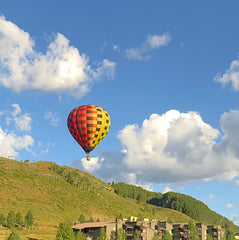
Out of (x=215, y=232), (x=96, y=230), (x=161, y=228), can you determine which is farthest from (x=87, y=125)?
(x=215, y=232)

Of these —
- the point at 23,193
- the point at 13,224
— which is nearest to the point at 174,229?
the point at 13,224

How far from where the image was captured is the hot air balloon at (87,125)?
292 ft

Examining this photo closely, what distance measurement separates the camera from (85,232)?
389 ft

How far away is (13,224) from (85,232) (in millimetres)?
23466

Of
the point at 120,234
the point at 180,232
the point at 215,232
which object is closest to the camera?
the point at 120,234

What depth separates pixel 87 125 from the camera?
8888cm

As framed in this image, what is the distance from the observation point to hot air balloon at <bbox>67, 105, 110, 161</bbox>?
88.9 meters

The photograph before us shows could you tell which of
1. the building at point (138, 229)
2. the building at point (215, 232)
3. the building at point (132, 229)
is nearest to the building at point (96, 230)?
the building at point (132, 229)

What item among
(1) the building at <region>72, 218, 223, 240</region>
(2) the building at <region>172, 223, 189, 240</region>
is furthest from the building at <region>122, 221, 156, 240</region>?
(2) the building at <region>172, 223, 189, 240</region>

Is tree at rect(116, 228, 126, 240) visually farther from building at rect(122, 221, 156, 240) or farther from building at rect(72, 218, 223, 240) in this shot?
building at rect(122, 221, 156, 240)

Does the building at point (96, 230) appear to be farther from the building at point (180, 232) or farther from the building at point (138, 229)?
the building at point (180, 232)

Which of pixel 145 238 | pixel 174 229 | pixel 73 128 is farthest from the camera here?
pixel 174 229

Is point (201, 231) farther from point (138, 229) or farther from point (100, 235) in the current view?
point (100, 235)

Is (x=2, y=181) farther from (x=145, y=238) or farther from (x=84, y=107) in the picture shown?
(x=84, y=107)
